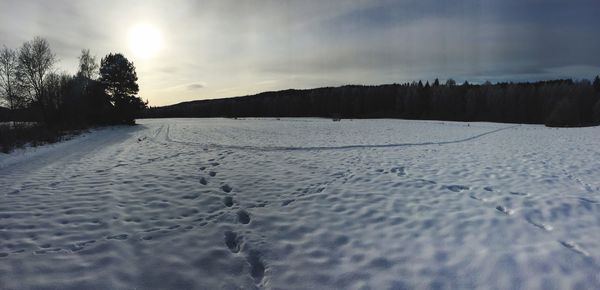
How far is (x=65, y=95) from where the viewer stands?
4462cm

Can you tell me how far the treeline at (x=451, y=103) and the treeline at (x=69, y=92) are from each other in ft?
151

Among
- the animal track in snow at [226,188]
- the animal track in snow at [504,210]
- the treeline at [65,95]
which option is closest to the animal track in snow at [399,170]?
the animal track in snow at [504,210]

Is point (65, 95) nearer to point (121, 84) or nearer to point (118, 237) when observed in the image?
point (121, 84)

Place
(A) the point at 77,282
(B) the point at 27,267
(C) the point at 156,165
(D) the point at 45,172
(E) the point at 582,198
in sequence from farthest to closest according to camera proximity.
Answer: (C) the point at 156,165, (D) the point at 45,172, (E) the point at 582,198, (B) the point at 27,267, (A) the point at 77,282

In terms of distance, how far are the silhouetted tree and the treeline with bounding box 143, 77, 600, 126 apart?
4521cm

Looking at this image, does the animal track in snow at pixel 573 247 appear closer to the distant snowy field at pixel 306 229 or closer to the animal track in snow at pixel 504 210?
the distant snowy field at pixel 306 229

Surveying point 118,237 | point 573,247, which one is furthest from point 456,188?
point 118,237

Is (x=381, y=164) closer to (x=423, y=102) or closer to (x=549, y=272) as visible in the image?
(x=549, y=272)

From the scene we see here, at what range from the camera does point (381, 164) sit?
1125cm

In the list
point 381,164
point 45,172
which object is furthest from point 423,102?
point 45,172

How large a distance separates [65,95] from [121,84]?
819cm

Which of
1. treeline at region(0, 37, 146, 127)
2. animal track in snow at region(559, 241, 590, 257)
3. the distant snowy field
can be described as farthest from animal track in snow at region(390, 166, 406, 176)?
treeline at region(0, 37, 146, 127)

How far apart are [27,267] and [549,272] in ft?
23.6

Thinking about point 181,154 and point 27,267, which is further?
point 181,154
